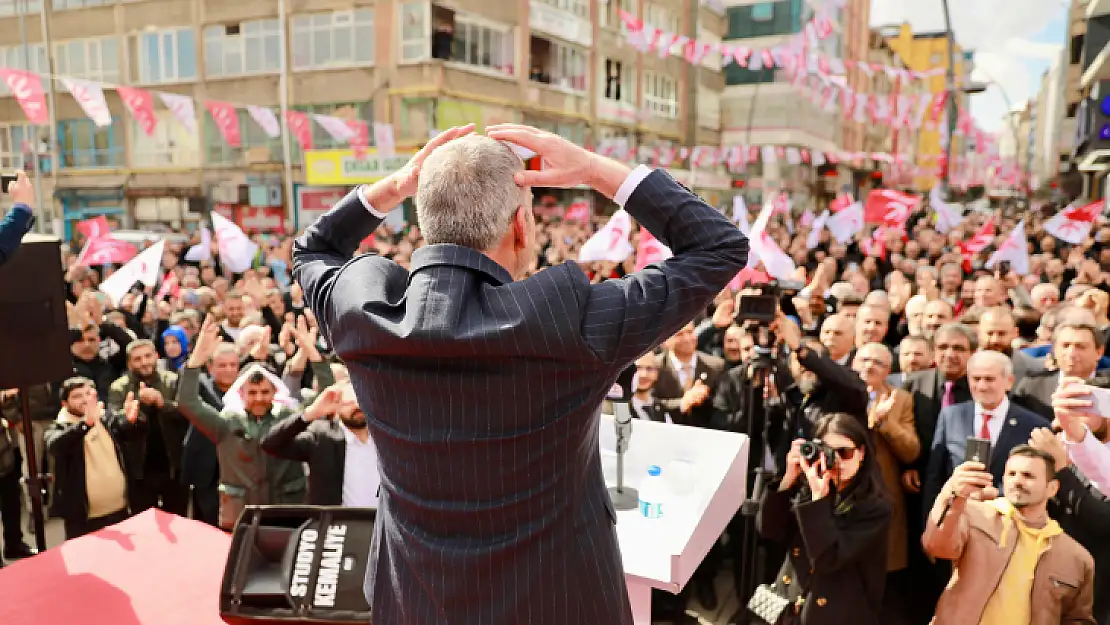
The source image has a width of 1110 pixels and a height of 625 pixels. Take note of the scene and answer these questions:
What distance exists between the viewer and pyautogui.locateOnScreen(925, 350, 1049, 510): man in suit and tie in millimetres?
3945

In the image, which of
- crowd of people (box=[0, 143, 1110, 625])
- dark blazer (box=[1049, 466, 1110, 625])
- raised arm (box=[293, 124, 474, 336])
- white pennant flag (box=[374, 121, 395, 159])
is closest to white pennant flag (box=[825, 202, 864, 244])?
crowd of people (box=[0, 143, 1110, 625])

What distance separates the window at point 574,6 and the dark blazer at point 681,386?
72.7 feet

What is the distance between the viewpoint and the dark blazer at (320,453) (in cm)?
430

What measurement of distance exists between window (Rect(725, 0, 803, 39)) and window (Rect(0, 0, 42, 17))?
1184 inches

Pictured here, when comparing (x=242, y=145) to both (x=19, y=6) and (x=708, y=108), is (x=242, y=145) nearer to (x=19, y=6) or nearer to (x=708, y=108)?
(x=19, y=6)

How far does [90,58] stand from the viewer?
27.0 meters

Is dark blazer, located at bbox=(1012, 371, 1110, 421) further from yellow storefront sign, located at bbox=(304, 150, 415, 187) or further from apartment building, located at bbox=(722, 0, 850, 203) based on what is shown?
apartment building, located at bbox=(722, 0, 850, 203)

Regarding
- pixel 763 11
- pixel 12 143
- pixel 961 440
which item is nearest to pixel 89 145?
pixel 12 143

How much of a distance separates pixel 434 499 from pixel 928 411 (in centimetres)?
401

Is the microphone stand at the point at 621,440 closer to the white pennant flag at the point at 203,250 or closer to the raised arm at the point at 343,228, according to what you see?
the raised arm at the point at 343,228

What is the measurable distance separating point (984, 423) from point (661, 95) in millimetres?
31335

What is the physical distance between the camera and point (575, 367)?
4.66ft

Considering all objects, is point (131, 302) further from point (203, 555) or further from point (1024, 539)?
point (1024, 539)

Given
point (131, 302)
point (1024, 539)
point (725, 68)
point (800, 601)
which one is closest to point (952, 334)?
point (1024, 539)
